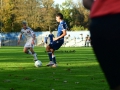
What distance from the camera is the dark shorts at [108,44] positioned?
8.44 feet

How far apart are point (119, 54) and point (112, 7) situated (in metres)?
0.33

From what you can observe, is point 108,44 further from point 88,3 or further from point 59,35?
point 59,35

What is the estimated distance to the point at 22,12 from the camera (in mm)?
83188

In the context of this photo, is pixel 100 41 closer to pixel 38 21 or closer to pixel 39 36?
pixel 39 36

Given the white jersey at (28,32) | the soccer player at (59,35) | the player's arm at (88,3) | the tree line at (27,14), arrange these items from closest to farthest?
the player's arm at (88,3) → the soccer player at (59,35) → the white jersey at (28,32) → the tree line at (27,14)

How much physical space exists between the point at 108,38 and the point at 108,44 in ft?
0.14

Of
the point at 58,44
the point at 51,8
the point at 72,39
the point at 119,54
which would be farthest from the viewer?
the point at 51,8

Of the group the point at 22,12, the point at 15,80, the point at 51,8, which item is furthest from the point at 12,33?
the point at 15,80

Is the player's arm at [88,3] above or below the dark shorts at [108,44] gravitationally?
above

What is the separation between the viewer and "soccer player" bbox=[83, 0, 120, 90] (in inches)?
101

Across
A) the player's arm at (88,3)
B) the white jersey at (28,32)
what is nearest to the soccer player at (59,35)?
the white jersey at (28,32)

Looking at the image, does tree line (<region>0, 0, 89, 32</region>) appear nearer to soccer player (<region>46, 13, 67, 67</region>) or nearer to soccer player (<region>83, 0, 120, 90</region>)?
soccer player (<region>46, 13, 67, 67</region>)

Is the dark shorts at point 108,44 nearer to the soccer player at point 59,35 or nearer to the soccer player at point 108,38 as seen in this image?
the soccer player at point 108,38

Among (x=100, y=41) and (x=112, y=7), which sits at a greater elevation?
(x=112, y=7)
